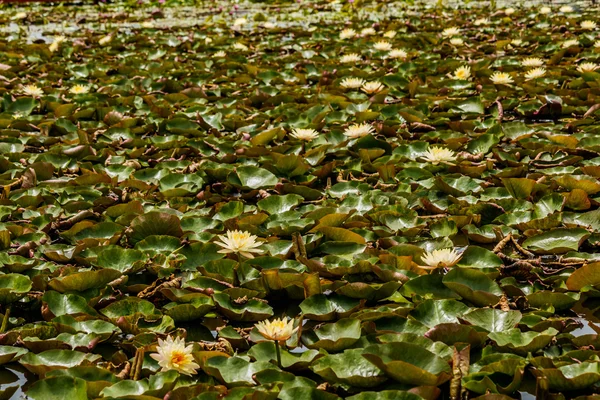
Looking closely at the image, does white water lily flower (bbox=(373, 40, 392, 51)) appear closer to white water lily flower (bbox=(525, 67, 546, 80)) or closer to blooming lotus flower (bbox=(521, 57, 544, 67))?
blooming lotus flower (bbox=(521, 57, 544, 67))

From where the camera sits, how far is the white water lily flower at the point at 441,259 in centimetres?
215

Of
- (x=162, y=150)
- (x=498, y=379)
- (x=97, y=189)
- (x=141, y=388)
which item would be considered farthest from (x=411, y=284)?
(x=162, y=150)

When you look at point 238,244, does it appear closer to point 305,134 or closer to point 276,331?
point 276,331

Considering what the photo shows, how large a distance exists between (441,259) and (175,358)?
2.69ft

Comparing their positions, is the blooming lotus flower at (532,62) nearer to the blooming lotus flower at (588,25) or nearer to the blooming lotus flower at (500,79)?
the blooming lotus flower at (500,79)

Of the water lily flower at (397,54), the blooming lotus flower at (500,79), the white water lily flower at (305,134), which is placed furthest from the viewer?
the water lily flower at (397,54)

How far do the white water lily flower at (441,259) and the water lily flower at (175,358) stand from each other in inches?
29.8

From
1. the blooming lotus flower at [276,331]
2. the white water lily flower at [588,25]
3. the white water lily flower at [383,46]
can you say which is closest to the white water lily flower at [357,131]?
the blooming lotus flower at [276,331]

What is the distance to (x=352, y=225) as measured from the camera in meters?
2.57

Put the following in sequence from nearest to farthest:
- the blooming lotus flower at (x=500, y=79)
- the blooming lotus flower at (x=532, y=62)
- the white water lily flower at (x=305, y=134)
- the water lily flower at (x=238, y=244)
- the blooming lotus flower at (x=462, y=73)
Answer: the water lily flower at (x=238, y=244), the white water lily flower at (x=305, y=134), the blooming lotus flower at (x=500, y=79), the blooming lotus flower at (x=462, y=73), the blooming lotus flower at (x=532, y=62)

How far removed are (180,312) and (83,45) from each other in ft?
16.2

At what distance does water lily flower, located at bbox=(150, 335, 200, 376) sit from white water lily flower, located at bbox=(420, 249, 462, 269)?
0.76m

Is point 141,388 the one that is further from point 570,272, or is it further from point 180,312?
point 570,272

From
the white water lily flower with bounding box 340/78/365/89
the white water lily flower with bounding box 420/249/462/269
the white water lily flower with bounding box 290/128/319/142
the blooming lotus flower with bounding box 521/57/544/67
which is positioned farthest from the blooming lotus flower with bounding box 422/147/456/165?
the blooming lotus flower with bounding box 521/57/544/67
